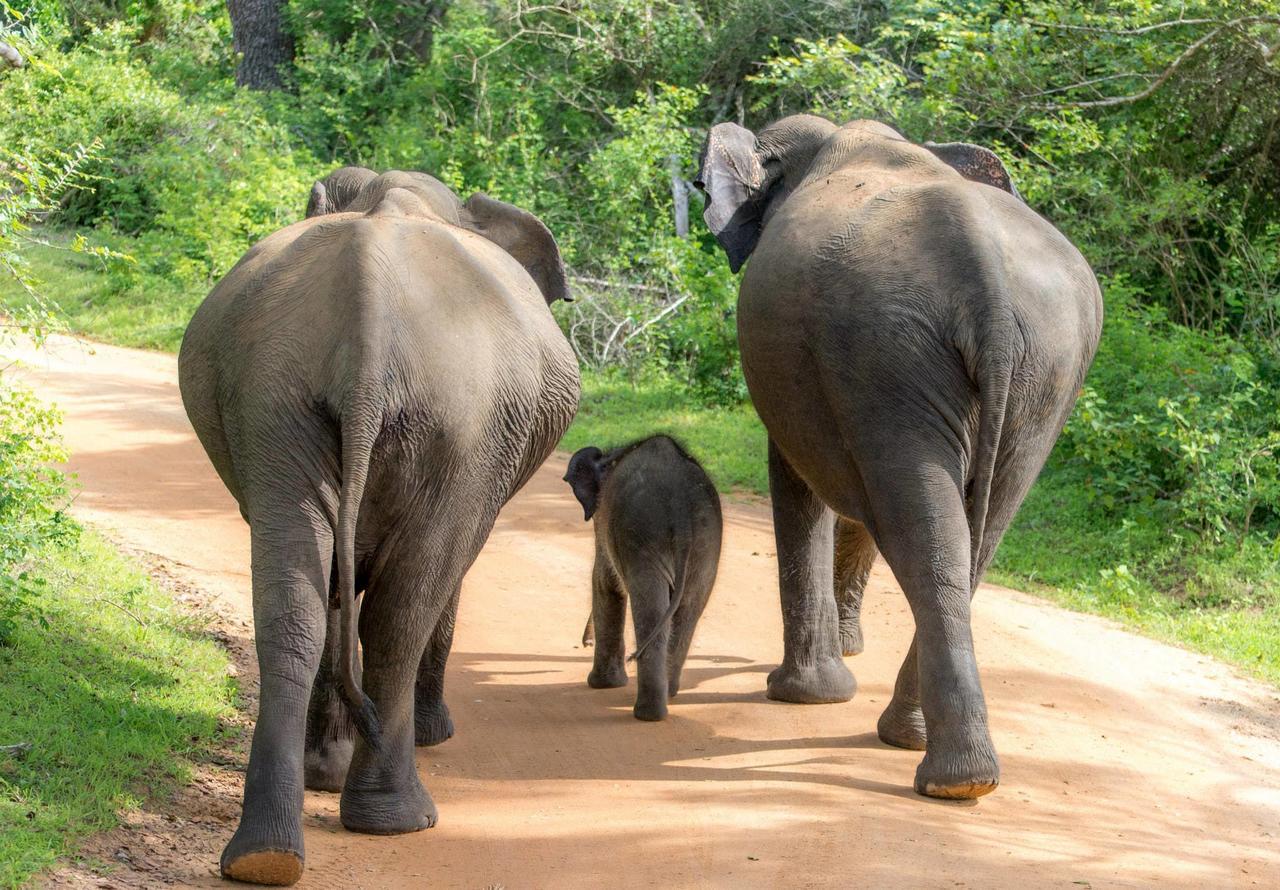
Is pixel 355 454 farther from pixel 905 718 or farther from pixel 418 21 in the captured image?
Result: pixel 418 21

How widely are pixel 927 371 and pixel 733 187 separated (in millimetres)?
1692

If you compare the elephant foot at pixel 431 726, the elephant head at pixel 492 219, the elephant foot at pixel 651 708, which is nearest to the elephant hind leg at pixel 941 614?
the elephant foot at pixel 651 708

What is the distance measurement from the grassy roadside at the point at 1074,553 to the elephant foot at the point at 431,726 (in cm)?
405

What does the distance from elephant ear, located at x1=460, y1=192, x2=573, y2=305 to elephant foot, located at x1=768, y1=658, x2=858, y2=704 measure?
181 cm

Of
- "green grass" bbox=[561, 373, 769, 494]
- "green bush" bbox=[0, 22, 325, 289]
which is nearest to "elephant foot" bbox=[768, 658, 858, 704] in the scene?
"green grass" bbox=[561, 373, 769, 494]

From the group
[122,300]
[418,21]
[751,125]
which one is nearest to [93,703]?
[122,300]

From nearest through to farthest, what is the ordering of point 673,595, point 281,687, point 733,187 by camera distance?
point 281,687
point 673,595
point 733,187

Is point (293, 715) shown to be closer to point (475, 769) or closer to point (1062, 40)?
point (475, 769)

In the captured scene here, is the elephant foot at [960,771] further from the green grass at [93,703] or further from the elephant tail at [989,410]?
the green grass at [93,703]

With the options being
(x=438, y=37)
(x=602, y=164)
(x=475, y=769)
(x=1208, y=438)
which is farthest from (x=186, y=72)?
(x=475, y=769)

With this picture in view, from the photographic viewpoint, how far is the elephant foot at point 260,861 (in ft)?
11.8

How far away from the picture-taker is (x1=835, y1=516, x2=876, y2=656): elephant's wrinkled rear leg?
671 centimetres

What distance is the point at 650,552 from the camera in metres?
5.74

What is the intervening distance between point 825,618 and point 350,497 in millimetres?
2718
